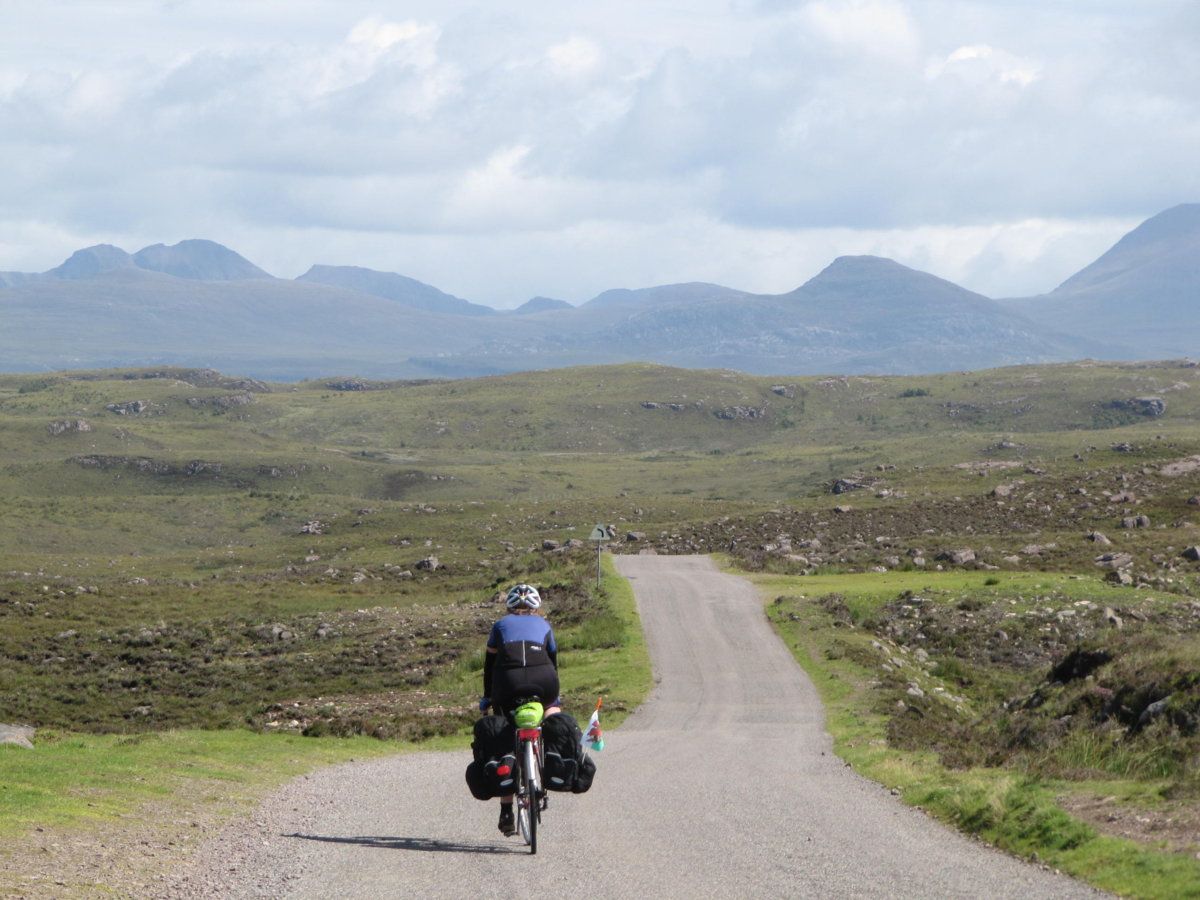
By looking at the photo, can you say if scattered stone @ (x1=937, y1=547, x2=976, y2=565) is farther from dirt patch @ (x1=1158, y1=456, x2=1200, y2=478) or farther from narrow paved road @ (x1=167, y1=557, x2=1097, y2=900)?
narrow paved road @ (x1=167, y1=557, x2=1097, y2=900)

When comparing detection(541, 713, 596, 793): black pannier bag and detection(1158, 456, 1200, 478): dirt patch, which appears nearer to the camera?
detection(541, 713, 596, 793): black pannier bag

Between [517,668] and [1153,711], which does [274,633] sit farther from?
[1153,711]

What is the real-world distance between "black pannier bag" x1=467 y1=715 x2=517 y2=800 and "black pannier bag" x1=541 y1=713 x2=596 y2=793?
15.7 inches

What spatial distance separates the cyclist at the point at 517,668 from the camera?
14.5 meters

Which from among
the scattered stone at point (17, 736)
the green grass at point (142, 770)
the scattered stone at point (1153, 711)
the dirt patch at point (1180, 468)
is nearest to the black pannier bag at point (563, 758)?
the green grass at point (142, 770)

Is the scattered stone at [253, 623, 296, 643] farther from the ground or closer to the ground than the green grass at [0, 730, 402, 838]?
closer to the ground

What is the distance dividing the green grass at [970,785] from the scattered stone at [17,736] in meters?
14.4

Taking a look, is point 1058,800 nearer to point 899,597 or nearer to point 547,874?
point 547,874

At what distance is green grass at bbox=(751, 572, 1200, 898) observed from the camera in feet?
39.3

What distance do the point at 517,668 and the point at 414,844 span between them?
221 centimetres

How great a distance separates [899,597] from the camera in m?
43.8

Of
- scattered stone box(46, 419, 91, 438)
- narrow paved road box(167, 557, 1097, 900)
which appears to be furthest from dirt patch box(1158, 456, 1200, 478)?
scattered stone box(46, 419, 91, 438)

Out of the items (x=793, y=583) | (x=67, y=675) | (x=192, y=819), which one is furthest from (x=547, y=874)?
(x=793, y=583)

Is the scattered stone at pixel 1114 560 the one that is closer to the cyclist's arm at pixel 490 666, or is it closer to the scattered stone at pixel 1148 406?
the cyclist's arm at pixel 490 666
